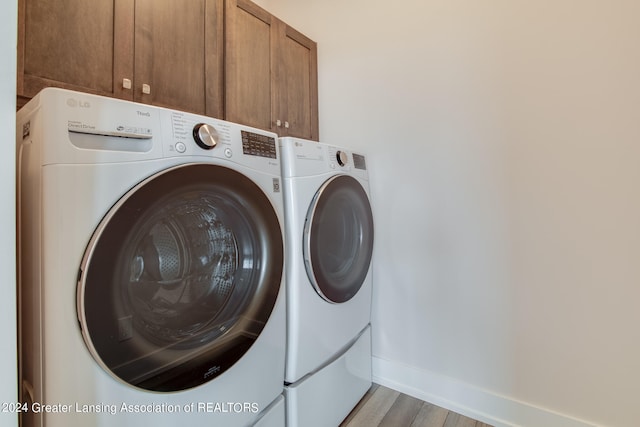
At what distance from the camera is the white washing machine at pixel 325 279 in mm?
1054

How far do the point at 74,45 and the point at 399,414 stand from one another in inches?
74.4

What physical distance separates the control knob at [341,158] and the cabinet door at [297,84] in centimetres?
45

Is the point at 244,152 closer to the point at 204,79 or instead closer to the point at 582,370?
the point at 204,79

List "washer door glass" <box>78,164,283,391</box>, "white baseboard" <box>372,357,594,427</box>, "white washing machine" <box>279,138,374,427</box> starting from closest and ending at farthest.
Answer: "washer door glass" <box>78,164,283,391</box>
"white washing machine" <box>279,138,374,427</box>
"white baseboard" <box>372,357,594,427</box>

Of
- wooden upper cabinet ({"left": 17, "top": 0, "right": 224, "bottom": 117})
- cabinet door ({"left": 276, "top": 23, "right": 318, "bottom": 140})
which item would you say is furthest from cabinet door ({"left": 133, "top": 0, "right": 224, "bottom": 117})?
cabinet door ({"left": 276, "top": 23, "right": 318, "bottom": 140})

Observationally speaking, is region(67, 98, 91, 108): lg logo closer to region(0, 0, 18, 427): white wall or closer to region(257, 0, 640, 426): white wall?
region(0, 0, 18, 427): white wall

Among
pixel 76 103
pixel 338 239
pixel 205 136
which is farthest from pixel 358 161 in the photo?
pixel 76 103

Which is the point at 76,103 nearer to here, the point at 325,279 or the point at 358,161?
the point at 325,279

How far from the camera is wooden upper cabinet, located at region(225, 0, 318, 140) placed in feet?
4.52

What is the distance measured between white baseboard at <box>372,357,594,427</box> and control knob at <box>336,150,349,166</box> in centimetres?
109

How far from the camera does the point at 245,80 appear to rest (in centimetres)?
143

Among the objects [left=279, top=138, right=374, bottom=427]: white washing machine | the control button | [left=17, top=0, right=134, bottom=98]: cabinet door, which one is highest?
[left=17, top=0, right=134, bottom=98]: cabinet door

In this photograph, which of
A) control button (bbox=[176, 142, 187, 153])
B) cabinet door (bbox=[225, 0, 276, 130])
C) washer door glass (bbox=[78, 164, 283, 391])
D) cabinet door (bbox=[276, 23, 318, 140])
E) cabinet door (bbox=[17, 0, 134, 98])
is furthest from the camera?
cabinet door (bbox=[276, 23, 318, 140])

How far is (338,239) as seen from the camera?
130 centimetres
